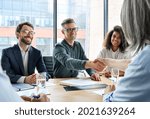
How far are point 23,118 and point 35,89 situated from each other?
0.88 m

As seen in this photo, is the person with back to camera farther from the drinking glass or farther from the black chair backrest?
the black chair backrest

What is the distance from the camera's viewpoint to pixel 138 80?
0.96 metres

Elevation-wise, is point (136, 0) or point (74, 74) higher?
point (136, 0)

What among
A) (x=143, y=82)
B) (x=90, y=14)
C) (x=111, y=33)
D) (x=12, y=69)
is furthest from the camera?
(x=90, y=14)

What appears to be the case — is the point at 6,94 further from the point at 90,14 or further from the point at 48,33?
the point at 90,14

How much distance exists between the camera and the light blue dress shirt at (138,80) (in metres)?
0.94

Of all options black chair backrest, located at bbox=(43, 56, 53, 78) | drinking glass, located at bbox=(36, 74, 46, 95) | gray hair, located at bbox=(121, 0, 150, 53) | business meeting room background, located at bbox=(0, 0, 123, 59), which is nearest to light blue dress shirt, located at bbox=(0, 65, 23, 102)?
gray hair, located at bbox=(121, 0, 150, 53)

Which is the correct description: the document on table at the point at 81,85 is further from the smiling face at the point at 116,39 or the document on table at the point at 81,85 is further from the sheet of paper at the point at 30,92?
the smiling face at the point at 116,39

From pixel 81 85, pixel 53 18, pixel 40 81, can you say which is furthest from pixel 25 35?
pixel 53 18

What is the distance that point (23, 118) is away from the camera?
1.15 m

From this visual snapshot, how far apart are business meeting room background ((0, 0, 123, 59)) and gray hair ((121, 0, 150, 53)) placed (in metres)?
2.80

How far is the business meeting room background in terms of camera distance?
4074 millimetres

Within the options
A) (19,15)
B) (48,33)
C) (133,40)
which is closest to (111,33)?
(48,33)

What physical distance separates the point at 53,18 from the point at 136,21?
3.46 m
